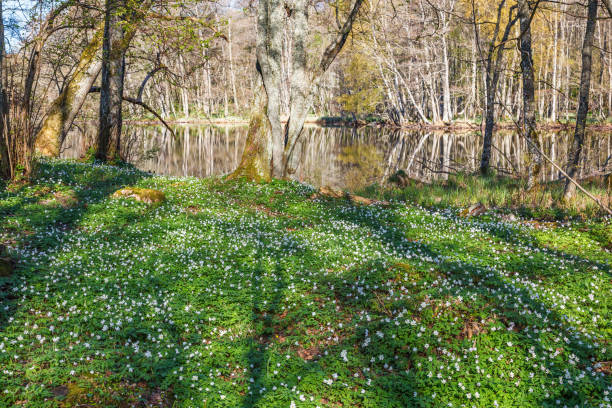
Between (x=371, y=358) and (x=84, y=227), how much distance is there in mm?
9119

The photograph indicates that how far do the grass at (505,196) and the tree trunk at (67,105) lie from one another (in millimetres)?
15617

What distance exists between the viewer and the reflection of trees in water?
2666cm

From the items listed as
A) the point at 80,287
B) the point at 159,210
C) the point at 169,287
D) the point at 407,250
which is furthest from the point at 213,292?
the point at 159,210

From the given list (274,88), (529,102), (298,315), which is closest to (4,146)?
(274,88)

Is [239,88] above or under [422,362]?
above

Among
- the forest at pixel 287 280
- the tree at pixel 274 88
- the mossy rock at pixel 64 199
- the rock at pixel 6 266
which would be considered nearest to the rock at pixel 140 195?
the forest at pixel 287 280

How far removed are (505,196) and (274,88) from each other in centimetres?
1092

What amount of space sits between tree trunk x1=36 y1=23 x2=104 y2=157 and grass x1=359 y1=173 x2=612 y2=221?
51.2ft

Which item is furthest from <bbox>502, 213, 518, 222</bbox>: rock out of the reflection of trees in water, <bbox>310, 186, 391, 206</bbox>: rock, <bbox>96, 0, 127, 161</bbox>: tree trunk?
<bbox>96, 0, 127, 161</bbox>: tree trunk

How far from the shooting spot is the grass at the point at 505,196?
1483 centimetres

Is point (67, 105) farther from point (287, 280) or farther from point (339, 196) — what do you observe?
point (287, 280)

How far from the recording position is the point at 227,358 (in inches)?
247

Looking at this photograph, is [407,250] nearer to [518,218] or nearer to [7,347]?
[518,218]

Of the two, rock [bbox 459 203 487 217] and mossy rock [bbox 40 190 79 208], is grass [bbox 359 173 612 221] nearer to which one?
rock [bbox 459 203 487 217]
